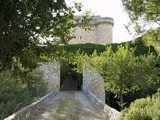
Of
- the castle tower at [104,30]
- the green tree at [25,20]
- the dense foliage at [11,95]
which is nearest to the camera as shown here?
the green tree at [25,20]

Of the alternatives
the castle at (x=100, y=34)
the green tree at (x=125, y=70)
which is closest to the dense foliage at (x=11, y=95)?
the green tree at (x=125, y=70)

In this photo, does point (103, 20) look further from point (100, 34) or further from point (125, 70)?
point (125, 70)

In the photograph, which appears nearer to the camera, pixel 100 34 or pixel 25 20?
pixel 25 20

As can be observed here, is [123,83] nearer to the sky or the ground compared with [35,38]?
nearer to the ground

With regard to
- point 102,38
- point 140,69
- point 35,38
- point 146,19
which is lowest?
point 140,69

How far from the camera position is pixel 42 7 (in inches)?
190

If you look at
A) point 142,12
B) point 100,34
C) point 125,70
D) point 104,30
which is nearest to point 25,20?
point 142,12

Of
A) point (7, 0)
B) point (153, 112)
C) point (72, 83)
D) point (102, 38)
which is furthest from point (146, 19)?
point (102, 38)

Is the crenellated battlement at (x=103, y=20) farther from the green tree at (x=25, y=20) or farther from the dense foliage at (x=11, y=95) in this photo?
the green tree at (x=25, y=20)

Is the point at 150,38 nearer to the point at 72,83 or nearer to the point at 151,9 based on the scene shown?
the point at 151,9

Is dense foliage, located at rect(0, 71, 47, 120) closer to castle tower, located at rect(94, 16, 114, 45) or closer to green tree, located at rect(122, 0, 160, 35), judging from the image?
green tree, located at rect(122, 0, 160, 35)

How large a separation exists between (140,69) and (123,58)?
0.88 m

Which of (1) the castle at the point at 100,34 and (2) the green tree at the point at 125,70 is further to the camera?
(1) the castle at the point at 100,34

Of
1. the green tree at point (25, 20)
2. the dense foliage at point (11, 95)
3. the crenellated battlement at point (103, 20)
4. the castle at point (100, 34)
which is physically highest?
the crenellated battlement at point (103, 20)
